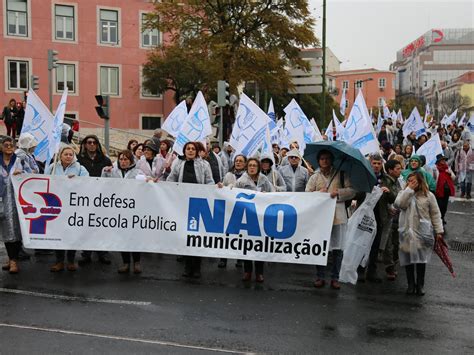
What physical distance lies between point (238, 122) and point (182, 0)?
78.2 feet

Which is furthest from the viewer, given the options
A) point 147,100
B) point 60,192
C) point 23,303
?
point 147,100

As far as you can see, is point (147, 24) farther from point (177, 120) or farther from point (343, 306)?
point (343, 306)

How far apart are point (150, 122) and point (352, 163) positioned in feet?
108

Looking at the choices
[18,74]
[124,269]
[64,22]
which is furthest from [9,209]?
[64,22]

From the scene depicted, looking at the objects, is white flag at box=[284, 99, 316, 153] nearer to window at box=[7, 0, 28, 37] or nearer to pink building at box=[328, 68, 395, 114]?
window at box=[7, 0, 28, 37]

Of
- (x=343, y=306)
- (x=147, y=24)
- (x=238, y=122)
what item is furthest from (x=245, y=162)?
(x=147, y=24)

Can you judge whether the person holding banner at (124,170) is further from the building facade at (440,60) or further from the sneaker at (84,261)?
the building facade at (440,60)

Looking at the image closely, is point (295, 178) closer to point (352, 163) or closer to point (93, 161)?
point (352, 163)

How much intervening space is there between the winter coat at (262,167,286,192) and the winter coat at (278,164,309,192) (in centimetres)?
56

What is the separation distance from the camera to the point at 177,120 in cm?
1198

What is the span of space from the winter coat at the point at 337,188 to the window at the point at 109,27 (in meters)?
32.3

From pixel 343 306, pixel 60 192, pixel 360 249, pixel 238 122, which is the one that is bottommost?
pixel 343 306

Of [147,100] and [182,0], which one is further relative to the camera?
[147,100]

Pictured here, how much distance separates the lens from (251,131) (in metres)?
9.94
